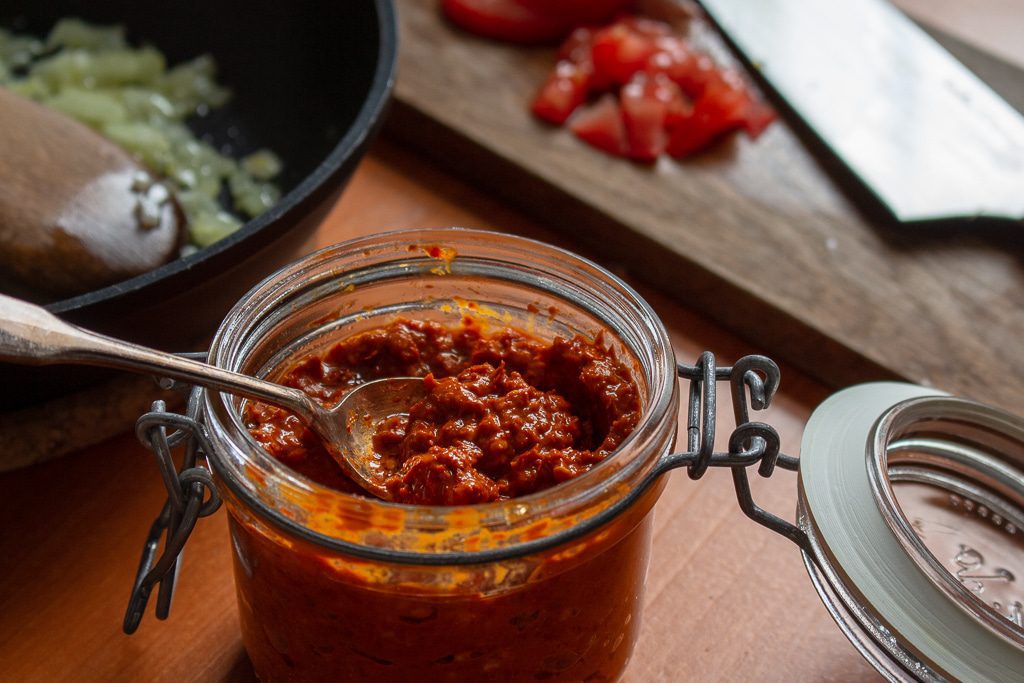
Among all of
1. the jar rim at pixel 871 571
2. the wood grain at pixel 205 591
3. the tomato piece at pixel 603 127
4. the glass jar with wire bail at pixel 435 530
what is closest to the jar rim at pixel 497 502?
the glass jar with wire bail at pixel 435 530

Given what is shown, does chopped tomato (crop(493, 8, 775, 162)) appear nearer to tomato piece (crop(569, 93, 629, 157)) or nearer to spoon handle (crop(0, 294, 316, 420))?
tomato piece (crop(569, 93, 629, 157))

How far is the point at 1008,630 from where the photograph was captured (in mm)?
730

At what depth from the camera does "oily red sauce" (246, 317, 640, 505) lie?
79 cm

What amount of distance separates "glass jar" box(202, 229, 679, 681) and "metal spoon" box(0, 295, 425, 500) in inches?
1.2

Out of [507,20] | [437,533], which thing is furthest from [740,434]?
[507,20]

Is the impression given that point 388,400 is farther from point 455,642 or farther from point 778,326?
point 778,326

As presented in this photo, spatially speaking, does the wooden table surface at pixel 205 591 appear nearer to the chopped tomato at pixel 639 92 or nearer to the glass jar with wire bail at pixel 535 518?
the glass jar with wire bail at pixel 535 518

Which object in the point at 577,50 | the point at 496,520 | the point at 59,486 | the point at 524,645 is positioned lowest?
the point at 59,486

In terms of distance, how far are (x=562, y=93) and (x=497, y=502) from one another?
1.10 meters

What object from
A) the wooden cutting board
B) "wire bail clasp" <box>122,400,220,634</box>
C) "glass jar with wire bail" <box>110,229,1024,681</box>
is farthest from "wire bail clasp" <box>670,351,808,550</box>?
the wooden cutting board

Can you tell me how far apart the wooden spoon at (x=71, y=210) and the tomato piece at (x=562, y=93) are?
646mm

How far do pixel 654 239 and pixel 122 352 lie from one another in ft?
2.84

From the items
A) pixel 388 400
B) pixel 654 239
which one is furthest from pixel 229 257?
pixel 654 239

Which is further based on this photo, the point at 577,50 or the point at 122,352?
the point at 577,50
